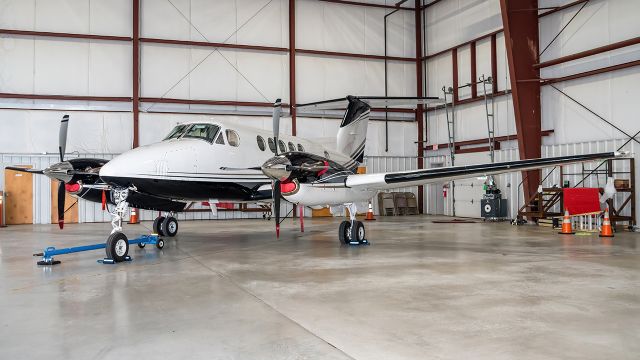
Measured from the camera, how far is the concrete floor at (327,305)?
4438 mm

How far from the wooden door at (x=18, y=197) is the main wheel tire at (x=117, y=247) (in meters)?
14.5

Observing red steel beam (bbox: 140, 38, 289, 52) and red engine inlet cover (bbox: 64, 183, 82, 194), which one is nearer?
red engine inlet cover (bbox: 64, 183, 82, 194)

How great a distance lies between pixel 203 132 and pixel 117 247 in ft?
11.3

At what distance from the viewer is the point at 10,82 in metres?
21.4

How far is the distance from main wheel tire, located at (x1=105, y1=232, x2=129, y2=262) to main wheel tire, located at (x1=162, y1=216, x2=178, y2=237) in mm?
5252

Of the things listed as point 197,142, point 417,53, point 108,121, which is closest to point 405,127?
point 417,53

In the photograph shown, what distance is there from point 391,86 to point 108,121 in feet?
48.4

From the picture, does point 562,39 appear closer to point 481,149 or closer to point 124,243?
point 481,149

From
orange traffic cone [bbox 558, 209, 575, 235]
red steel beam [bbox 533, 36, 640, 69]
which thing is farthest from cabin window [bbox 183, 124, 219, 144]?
red steel beam [bbox 533, 36, 640, 69]

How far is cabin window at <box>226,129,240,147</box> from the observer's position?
476 inches

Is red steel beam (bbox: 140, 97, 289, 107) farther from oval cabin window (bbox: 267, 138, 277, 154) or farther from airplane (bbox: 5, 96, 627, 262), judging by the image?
oval cabin window (bbox: 267, 138, 277, 154)

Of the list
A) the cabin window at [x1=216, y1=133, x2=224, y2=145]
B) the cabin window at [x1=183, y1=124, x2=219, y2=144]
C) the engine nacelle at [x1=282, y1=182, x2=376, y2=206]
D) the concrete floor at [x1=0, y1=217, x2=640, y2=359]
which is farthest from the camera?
the cabin window at [x1=216, y1=133, x2=224, y2=145]

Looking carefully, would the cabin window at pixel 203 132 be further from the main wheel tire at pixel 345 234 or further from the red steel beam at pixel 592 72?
the red steel beam at pixel 592 72

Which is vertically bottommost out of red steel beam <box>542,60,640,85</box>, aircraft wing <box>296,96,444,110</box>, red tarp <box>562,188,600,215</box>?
red tarp <box>562,188,600,215</box>
